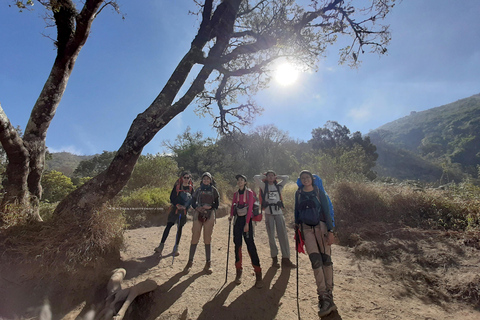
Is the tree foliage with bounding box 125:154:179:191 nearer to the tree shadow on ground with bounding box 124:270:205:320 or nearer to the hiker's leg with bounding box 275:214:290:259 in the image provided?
the hiker's leg with bounding box 275:214:290:259

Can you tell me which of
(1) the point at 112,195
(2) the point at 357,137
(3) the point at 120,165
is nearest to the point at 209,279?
(1) the point at 112,195

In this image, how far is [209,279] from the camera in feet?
13.0

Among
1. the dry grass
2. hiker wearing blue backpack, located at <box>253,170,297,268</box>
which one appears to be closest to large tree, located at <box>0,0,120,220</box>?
the dry grass

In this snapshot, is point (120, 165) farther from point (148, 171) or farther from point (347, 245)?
point (148, 171)

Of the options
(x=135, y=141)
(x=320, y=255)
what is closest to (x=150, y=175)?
(x=135, y=141)

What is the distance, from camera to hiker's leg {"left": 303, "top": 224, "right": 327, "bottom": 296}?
9.78 feet

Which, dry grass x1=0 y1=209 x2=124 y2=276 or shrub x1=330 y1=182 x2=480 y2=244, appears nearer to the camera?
dry grass x1=0 y1=209 x2=124 y2=276

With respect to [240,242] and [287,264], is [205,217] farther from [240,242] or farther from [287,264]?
[287,264]

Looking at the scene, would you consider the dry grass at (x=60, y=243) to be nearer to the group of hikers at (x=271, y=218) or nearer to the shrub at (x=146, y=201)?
the group of hikers at (x=271, y=218)

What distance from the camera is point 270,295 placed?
11.4 ft

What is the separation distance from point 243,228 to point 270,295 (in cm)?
115

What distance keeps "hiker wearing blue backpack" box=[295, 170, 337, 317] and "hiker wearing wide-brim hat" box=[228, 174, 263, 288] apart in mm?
865

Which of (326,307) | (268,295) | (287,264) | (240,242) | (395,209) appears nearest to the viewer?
(326,307)

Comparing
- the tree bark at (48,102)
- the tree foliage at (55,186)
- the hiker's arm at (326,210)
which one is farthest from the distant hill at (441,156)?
the tree foliage at (55,186)
